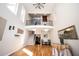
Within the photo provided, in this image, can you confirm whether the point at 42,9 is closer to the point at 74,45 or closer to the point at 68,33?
the point at 68,33

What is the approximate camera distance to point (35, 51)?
1532mm

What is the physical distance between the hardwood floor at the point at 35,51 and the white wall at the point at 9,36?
0.10 meters

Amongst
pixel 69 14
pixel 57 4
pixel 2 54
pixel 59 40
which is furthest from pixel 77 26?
pixel 2 54

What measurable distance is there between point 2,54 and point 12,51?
0.16 meters

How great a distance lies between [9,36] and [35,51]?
501mm

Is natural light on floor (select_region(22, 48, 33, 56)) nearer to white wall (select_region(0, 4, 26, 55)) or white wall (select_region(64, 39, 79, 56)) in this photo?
white wall (select_region(0, 4, 26, 55))

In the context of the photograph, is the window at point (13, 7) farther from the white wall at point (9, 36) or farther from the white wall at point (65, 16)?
the white wall at point (65, 16)

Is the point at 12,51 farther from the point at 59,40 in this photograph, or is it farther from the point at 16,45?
the point at 59,40

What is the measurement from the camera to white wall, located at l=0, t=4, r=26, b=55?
148cm

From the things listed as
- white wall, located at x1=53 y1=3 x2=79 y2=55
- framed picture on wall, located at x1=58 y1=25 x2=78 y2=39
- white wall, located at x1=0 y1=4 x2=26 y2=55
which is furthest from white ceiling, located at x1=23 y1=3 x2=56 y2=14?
framed picture on wall, located at x1=58 y1=25 x2=78 y2=39

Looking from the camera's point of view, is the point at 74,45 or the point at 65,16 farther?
the point at 65,16

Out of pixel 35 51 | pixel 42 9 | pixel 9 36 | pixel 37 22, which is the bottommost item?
pixel 35 51

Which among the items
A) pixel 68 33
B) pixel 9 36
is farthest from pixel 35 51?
pixel 68 33

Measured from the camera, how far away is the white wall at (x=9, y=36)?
1.48 m
